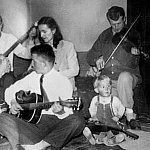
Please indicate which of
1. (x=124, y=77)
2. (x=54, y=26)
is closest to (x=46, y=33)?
(x=54, y=26)

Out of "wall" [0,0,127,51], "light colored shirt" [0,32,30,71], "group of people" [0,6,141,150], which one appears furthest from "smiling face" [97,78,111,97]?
"light colored shirt" [0,32,30,71]

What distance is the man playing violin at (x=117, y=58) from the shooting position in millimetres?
1121

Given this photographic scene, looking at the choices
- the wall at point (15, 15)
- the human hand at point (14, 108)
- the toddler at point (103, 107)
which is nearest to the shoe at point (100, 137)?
the toddler at point (103, 107)

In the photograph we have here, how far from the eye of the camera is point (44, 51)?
107cm

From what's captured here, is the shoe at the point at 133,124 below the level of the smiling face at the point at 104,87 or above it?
below

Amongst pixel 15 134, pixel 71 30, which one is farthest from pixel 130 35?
pixel 15 134

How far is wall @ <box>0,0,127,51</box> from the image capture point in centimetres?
108

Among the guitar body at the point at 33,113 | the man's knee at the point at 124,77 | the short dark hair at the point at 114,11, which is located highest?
the short dark hair at the point at 114,11

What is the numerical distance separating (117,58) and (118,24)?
96 millimetres

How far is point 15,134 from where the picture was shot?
1.11 metres

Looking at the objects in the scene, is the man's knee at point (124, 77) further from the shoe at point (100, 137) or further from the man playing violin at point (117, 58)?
the shoe at point (100, 137)

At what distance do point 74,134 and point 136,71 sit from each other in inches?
10.1

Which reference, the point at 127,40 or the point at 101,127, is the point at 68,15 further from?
the point at 101,127

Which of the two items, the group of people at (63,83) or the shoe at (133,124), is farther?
the shoe at (133,124)
